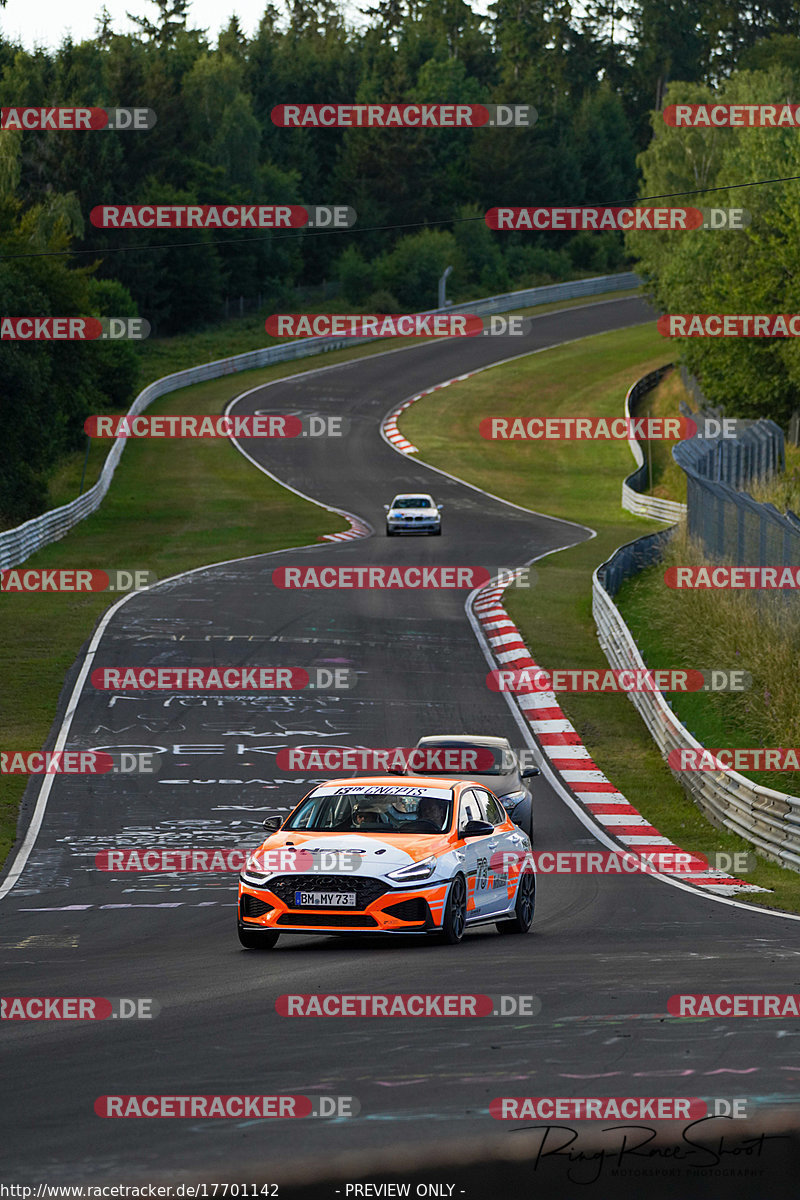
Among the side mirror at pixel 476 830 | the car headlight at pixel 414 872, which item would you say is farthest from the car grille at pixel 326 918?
the side mirror at pixel 476 830

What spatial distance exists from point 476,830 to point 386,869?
3.66 ft

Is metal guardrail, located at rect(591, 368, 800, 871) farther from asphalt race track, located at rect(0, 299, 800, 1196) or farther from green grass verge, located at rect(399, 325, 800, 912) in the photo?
asphalt race track, located at rect(0, 299, 800, 1196)

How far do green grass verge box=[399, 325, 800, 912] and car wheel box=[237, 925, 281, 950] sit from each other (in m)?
5.44

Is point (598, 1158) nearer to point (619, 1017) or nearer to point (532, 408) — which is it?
point (619, 1017)

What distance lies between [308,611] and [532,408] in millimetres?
41542

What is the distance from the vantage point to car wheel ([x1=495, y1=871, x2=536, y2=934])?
1317 cm

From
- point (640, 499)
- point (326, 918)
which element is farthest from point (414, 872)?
point (640, 499)

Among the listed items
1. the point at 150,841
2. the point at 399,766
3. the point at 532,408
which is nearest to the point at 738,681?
the point at 399,766

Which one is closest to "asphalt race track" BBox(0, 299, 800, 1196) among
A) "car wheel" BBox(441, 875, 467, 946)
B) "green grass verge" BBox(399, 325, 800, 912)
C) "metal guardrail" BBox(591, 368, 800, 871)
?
"car wheel" BBox(441, 875, 467, 946)

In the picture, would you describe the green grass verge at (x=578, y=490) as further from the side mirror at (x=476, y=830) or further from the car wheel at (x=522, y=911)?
the side mirror at (x=476, y=830)

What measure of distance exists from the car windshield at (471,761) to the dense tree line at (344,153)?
3322cm

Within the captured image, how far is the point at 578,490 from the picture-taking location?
201 ft

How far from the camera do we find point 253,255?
102m

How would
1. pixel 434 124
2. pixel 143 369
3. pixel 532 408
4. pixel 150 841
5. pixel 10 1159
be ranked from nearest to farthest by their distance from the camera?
pixel 10 1159 < pixel 150 841 < pixel 532 408 < pixel 143 369 < pixel 434 124
